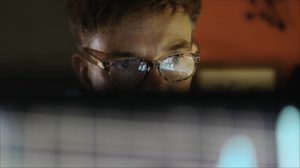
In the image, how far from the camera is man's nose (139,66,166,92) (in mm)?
762

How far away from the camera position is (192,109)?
647mm

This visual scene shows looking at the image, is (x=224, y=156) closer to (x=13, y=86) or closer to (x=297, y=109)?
(x=297, y=109)

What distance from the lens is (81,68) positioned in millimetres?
809

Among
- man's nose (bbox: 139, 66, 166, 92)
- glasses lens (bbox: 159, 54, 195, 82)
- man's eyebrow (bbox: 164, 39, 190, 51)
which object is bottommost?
man's nose (bbox: 139, 66, 166, 92)

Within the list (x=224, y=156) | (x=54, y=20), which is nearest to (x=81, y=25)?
(x=54, y=20)

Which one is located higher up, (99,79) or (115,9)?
(115,9)

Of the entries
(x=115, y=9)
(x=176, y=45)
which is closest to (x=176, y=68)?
(x=176, y=45)

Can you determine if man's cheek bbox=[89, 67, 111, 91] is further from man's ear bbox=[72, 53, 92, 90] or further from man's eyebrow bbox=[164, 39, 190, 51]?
man's eyebrow bbox=[164, 39, 190, 51]

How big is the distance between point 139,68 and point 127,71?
0.07 ft

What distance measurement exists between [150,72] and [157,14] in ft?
0.34

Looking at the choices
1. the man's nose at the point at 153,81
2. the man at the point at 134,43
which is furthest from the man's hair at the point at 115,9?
the man's nose at the point at 153,81

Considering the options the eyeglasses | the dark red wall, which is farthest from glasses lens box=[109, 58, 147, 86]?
the dark red wall

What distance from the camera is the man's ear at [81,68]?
80 centimetres

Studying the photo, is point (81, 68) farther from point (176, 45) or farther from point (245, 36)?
point (245, 36)
